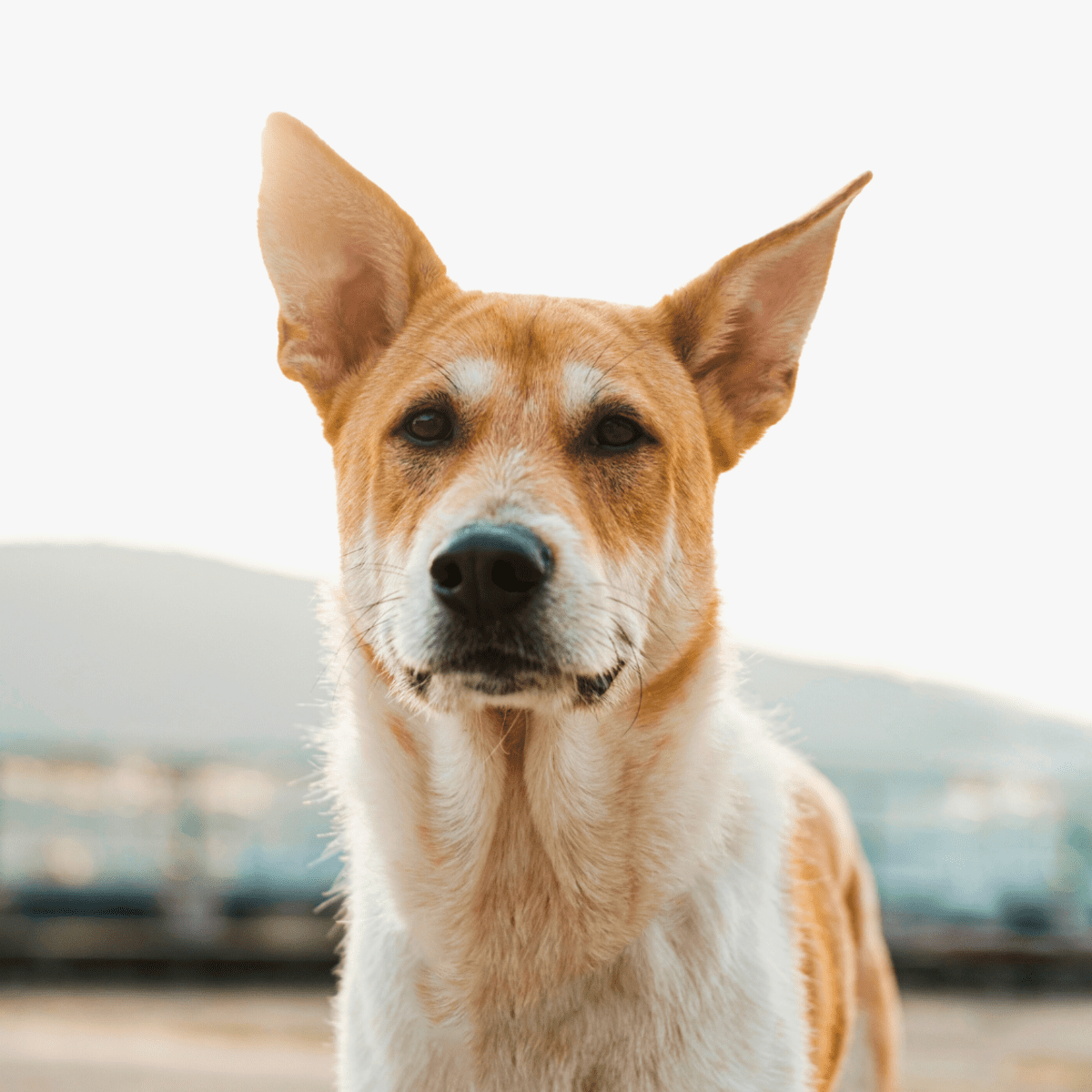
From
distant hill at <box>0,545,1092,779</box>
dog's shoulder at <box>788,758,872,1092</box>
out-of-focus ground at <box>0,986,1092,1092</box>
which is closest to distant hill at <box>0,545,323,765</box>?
distant hill at <box>0,545,1092,779</box>

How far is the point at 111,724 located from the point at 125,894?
6756 mm

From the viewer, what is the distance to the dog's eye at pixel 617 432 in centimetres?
221

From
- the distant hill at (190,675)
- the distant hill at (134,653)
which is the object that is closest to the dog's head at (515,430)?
the distant hill at (190,675)

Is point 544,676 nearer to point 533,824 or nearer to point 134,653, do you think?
point 533,824

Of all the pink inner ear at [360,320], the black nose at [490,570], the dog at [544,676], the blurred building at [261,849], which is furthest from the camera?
the blurred building at [261,849]

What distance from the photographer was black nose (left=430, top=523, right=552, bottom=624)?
1731mm

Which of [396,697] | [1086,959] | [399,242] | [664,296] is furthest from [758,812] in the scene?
[1086,959]

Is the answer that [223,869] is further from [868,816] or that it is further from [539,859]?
[539,859]

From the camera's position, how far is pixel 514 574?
176cm


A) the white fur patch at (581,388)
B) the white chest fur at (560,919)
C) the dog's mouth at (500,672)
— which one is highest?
the white fur patch at (581,388)

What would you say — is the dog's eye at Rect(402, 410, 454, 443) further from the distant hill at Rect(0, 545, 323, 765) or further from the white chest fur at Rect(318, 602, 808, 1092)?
the distant hill at Rect(0, 545, 323, 765)

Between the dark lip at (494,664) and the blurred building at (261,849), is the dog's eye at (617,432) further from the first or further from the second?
the blurred building at (261,849)

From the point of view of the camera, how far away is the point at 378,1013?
6.58 ft

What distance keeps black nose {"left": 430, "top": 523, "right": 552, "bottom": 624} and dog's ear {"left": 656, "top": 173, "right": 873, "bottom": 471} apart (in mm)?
935
